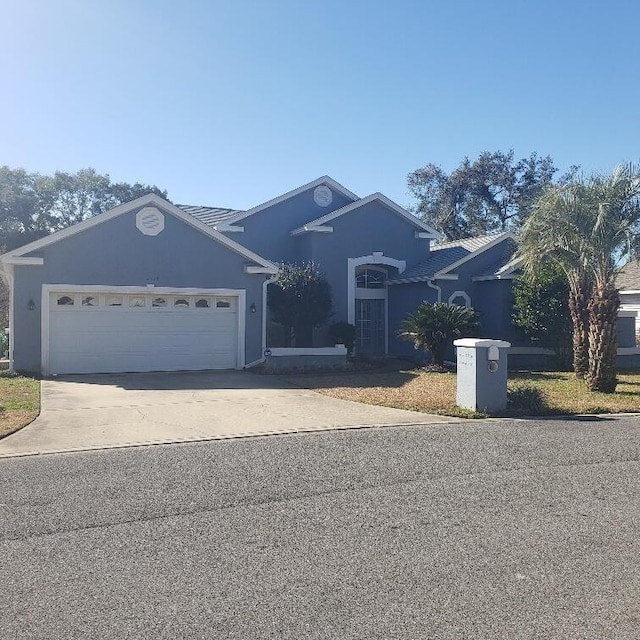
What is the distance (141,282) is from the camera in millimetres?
18047


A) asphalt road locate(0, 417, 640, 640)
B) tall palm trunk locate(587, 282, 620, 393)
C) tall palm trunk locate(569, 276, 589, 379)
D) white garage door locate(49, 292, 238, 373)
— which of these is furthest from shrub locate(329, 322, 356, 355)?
asphalt road locate(0, 417, 640, 640)

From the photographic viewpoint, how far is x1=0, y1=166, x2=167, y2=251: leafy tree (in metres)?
46.9

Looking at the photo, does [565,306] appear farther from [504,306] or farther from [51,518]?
[51,518]

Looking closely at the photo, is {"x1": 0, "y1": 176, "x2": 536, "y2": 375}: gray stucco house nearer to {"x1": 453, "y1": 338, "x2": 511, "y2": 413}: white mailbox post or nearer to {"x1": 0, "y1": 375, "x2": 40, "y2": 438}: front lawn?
{"x1": 0, "y1": 375, "x2": 40, "y2": 438}: front lawn

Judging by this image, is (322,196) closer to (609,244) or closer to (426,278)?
(426,278)

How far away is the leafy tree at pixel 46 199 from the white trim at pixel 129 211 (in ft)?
92.0

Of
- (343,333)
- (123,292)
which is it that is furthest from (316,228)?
(123,292)

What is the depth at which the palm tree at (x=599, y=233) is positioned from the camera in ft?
47.9

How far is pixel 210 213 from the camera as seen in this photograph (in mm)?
24328

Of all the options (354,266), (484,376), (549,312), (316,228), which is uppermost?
(316,228)

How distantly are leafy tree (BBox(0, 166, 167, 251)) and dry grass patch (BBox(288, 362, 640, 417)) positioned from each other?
3206cm

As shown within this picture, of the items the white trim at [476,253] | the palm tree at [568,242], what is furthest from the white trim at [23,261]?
the palm tree at [568,242]

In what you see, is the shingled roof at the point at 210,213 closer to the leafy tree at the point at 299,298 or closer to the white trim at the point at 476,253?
the leafy tree at the point at 299,298

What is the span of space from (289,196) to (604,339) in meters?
12.5
